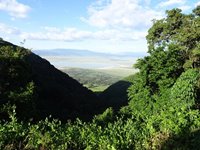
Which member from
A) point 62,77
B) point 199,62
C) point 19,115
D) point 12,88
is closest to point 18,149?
point 19,115

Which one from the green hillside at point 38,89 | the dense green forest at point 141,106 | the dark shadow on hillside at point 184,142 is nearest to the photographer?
the dense green forest at point 141,106

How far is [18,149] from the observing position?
26.7 ft

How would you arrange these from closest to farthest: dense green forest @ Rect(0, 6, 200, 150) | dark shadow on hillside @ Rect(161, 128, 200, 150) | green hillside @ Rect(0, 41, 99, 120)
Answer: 1. dense green forest @ Rect(0, 6, 200, 150)
2. dark shadow on hillside @ Rect(161, 128, 200, 150)
3. green hillside @ Rect(0, 41, 99, 120)

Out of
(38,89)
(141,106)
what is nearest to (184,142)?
(38,89)

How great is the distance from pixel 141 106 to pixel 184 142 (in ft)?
103

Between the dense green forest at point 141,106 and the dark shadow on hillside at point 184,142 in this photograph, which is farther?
the dark shadow on hillside at point 184,142

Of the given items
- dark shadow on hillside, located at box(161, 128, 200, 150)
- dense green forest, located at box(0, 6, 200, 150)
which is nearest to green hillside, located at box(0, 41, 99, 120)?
dense green forest, located at box(0, 6, 200, 150)

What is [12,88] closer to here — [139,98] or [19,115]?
[19,115]

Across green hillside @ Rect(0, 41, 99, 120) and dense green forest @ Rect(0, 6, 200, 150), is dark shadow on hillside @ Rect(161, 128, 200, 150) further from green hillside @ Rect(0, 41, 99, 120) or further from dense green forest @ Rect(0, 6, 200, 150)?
green hillside @ Rect(0, 41, 99, 120)

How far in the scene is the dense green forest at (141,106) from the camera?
28.6 ft

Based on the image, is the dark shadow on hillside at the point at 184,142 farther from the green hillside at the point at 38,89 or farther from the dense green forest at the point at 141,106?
the green hillside at the point at 38,89

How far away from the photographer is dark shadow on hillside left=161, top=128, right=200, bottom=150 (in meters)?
9.62

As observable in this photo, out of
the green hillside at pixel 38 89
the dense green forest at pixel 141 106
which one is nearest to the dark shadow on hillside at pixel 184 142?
the dense green forest at pixel 141 106

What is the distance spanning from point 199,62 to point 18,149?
41.4 m
